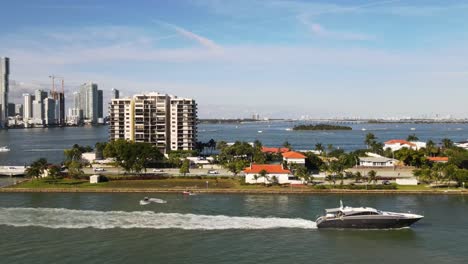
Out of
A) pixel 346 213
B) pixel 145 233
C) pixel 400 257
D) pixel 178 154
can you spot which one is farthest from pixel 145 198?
pixel 178 154

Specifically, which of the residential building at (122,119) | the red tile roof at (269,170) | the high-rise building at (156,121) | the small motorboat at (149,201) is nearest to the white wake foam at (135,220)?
the small motorboat at (149,201)

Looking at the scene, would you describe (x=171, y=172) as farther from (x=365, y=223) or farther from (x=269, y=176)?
(x=365, y=223)

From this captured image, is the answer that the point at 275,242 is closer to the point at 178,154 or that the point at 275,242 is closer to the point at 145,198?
the point at 145,198

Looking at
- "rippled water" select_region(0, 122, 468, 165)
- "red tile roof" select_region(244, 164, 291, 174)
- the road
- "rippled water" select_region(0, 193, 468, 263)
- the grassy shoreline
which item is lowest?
"rippled water" select_region(0, 193, 468, 263)

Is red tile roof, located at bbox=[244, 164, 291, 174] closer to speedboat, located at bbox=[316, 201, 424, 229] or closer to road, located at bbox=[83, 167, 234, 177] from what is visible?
road, located at bbox=[83, 167, 234, 177]

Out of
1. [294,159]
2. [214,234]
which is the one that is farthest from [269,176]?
[214,234]

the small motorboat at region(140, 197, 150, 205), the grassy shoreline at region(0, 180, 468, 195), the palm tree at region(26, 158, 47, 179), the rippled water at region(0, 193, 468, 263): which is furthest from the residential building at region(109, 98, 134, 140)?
the small motorboat at region(140, 197, 150, 205)

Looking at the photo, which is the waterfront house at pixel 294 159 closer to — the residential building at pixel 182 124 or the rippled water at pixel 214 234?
the residential building at pixel 182 124
